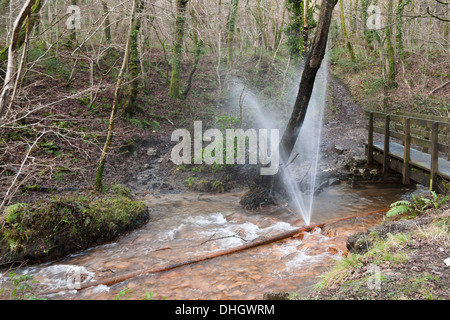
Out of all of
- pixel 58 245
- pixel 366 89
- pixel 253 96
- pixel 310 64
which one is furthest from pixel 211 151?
pixel 366 89

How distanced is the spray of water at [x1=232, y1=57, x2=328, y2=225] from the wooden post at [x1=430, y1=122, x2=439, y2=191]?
2876 millimetres

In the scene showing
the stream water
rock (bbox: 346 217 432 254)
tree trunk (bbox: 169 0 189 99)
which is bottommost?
the stream water

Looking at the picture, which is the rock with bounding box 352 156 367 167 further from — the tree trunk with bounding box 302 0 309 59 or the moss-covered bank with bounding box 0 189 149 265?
the moss-covered bank with bounding box 0 189 149 265

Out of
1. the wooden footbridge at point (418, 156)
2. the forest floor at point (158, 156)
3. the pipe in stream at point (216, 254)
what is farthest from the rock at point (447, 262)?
the wooden footbridge at point (418, 156)

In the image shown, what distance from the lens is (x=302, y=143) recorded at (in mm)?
15602

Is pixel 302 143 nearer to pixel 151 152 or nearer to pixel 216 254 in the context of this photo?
pixel 151 152

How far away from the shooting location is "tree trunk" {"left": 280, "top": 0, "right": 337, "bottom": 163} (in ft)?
26.8

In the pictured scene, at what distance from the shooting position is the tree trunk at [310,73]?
26.8ft

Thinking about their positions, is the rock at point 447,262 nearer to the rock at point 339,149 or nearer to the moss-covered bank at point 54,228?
the moss-covered bank at point 54,228

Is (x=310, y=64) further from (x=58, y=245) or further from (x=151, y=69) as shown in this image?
(x=151, y=69)

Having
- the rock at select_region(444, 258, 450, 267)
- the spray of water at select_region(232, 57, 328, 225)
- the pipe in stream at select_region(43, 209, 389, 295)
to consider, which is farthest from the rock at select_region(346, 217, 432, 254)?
the spray of water at select_region(232, 57, 328, 225)

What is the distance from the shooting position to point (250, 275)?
224 inches

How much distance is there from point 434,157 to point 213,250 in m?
5.22

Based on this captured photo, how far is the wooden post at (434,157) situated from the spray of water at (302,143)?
9.44 feet
